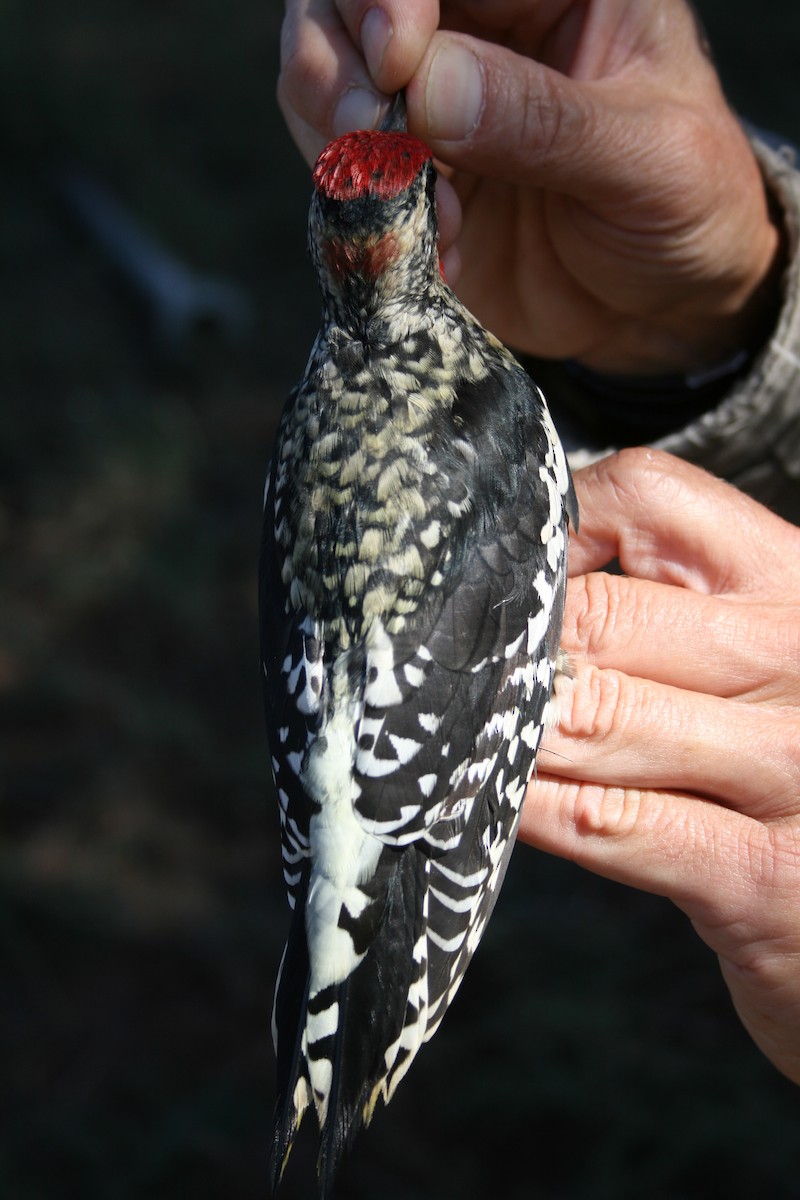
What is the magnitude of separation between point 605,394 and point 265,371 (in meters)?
3.95

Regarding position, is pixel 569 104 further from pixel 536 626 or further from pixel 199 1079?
Result: pixel 199 1079

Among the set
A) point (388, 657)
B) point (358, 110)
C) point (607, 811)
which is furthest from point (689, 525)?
point (358, 110)

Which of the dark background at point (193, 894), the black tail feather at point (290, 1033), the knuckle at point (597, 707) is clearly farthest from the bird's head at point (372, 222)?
the dark background at point (193, 894)

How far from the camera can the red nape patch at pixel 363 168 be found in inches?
85.0

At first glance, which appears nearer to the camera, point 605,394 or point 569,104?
point 569,104

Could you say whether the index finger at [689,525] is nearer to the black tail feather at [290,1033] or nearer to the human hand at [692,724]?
the human hand at [692,724]

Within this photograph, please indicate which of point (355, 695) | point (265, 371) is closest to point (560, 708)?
point (355, 695)

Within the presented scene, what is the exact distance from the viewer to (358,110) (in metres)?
2.59

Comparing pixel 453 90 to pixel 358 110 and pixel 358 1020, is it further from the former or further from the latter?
pixel 358 1020

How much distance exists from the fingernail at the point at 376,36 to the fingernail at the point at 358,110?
0.13 meters

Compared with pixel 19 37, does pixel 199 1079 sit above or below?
below

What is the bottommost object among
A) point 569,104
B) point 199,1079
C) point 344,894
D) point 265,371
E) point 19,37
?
point 199,1079

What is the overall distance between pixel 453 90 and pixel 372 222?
0.49 m

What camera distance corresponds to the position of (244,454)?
6.32 metres
